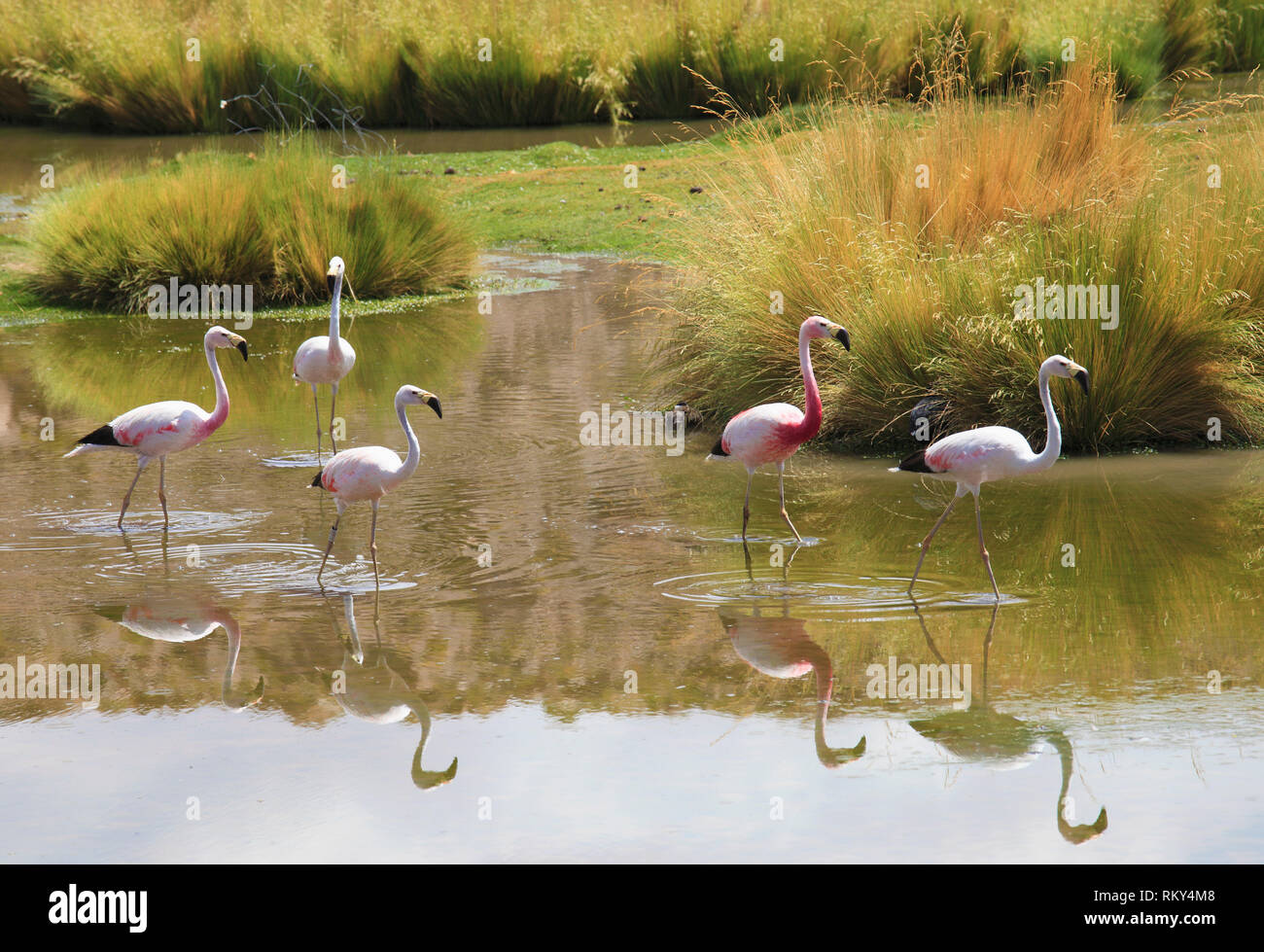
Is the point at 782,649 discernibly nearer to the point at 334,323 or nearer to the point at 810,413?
the point at 810,413

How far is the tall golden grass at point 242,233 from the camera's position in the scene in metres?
13.1

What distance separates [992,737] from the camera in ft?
15.0

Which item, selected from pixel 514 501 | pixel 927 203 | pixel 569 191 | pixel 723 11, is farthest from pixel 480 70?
pixel 514 501

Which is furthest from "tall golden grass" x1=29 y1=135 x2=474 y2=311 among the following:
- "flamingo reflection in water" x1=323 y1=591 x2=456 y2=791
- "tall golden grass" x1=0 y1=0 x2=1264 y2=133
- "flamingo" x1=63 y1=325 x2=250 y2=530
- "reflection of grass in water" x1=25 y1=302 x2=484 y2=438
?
"flamingo reflection in water" x1=323 y1=591 x2=456 y2=791

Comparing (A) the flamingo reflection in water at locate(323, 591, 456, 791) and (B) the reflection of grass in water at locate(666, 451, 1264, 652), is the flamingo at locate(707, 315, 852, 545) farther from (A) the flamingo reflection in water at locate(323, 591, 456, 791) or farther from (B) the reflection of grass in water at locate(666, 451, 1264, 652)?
(A) the flamingo reflection in water at locate(323, 591, 456, 791)

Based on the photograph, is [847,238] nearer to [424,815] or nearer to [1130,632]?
[1130,632]

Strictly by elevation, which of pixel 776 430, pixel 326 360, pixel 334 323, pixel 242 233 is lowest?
pixel 776 430

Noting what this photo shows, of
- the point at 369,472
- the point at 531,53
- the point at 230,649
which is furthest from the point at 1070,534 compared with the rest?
the point at 531,53

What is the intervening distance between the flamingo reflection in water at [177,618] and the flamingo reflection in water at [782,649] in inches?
76.1

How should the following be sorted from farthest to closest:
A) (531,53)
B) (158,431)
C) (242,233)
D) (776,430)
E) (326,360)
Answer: (531,53) → (242,233) → (326,360) → (158,431) → (776,430)

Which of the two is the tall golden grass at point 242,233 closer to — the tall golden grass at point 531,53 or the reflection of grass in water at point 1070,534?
the reflection of grass in water at point 1070,534

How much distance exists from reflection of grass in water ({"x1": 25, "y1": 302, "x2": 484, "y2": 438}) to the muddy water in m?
0.97

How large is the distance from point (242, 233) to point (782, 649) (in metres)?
9.14

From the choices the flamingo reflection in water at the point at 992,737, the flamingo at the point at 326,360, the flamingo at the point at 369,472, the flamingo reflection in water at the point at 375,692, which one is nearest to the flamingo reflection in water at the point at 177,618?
the flamingo reflection in water at the point at 375,692
